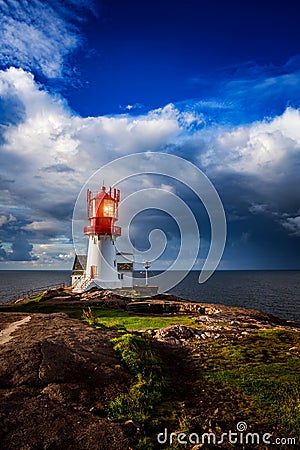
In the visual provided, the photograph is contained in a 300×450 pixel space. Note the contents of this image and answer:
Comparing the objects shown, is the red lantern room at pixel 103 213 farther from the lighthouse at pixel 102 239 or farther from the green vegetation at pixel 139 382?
the green vegetation at pixel 139 382

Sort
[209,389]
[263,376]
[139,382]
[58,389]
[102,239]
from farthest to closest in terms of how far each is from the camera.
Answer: [102,239] → [263,376] → [209,389] → [139,382] → [58,389]

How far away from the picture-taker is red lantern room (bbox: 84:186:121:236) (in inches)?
1768

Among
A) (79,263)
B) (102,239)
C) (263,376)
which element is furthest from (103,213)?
(263,376)

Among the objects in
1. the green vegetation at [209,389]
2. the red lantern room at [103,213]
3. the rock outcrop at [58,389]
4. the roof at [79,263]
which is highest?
the red lantern room at [103,213]

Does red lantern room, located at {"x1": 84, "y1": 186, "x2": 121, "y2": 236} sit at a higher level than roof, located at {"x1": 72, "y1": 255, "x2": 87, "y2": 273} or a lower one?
higher

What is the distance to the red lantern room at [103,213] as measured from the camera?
147 feet

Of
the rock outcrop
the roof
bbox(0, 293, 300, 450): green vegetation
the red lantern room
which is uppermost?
the red lantern room

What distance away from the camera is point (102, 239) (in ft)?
149

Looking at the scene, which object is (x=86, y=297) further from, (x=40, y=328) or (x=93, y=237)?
(x=40, y=328)

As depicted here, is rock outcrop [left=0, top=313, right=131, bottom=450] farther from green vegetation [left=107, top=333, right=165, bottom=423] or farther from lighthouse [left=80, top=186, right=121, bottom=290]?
lighthouse [left=80, top=186, right=121, bottom=290]

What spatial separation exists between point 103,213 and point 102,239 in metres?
3.88

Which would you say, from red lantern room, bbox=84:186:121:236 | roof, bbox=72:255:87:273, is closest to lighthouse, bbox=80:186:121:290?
red lantern room, bbox=84:186:121:236

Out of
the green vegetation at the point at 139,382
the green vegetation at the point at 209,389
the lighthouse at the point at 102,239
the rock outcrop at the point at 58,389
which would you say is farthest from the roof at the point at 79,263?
the green vegetation at the point at 139,382

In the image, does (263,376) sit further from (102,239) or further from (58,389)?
(102,239)
